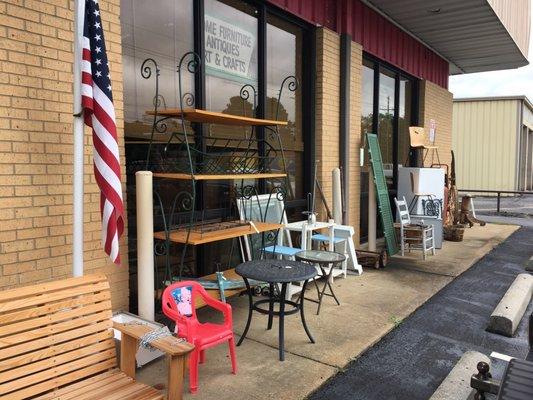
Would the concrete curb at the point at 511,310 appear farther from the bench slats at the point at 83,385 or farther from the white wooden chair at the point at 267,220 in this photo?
→ the bench slats at the point at 83,385

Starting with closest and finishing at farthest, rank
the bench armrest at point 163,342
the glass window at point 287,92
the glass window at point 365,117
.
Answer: the bench armrest at point 163,342, the glass window at point 287,92, the glass window at point 365,117

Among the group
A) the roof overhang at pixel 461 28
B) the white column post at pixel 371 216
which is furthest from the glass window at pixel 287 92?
the roof overhang at pixel 461 28

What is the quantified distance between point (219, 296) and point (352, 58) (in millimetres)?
4160

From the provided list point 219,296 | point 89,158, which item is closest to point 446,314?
point 219,296

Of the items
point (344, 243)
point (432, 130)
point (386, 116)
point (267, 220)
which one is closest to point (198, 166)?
point (267, 220)

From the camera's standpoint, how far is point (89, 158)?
3.09 meters

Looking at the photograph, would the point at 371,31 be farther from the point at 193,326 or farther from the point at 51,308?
the point at 51,308

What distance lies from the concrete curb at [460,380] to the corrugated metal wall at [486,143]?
18.1 meters

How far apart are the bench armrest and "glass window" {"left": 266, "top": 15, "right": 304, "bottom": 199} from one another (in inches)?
135

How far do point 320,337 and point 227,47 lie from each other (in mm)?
3125

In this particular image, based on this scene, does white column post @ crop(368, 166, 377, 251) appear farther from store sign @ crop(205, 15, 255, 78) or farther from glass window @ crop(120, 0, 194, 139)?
glass window @ crop(120, 0, 194, 139)

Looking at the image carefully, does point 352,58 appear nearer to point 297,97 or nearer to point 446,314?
point 297,97

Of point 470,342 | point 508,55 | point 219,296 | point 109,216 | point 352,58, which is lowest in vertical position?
point 470,342

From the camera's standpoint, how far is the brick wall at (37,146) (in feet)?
8.67
